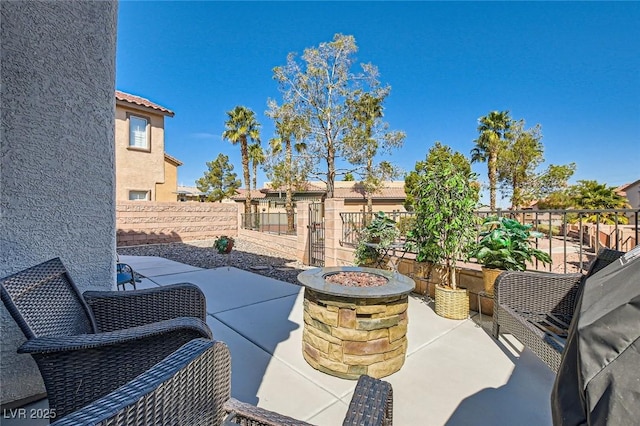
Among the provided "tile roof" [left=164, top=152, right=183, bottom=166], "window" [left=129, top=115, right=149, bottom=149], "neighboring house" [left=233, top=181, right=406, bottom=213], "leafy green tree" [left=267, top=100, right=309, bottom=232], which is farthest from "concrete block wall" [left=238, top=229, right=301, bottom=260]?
"neighboring house" [left=233, top=181, right=406, bottom=213]

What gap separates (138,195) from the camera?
11.9 m

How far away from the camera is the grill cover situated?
0.58 m

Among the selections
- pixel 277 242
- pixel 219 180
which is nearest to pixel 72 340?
pixel 277 242

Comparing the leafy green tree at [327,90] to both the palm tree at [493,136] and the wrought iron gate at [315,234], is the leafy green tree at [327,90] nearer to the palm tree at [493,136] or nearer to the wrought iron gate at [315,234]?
the palm tree at [493,136]

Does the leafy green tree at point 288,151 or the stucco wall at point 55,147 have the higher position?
the leafy green tree at point 288,151

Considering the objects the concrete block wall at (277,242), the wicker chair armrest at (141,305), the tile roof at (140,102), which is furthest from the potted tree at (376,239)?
the tile roof at (140,102)

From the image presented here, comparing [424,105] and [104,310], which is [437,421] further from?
[424,105]

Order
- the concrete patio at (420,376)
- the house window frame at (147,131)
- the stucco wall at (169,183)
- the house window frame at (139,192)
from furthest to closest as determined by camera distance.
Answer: the stucco wall at (169,183) → the house window frame at (139,192) → the house window frame at (147,131) → the concrete patio at (420,376)

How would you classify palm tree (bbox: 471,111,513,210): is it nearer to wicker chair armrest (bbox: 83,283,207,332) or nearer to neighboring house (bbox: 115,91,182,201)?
neighboring house (bbox: 115,91,182,201)

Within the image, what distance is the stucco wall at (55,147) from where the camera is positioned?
1.72 m

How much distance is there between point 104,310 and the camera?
5.97 feet

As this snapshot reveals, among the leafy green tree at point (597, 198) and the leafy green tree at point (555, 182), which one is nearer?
the leafy green tree at point (597, 198)

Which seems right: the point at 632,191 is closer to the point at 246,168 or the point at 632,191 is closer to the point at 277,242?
the point at 246,168

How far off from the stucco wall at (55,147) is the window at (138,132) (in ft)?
34.1
